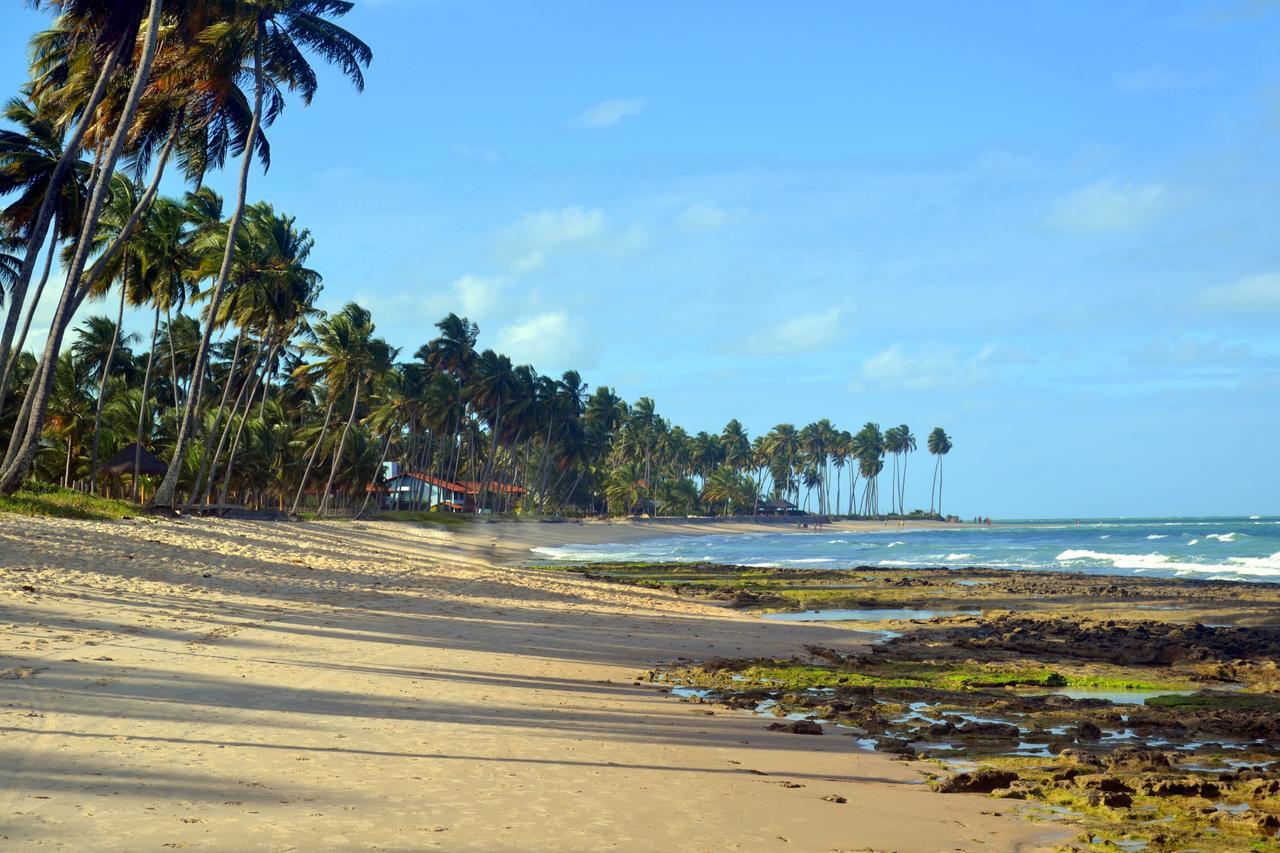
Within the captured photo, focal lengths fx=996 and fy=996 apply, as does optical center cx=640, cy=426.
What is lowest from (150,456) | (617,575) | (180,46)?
(617,575)

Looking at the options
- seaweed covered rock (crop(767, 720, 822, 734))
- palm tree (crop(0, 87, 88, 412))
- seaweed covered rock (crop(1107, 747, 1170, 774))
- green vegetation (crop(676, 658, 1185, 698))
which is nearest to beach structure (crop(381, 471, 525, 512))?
palm tree (crop(0, 87, 88, 412))

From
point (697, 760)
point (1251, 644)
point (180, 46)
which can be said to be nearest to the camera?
point (697, 760)

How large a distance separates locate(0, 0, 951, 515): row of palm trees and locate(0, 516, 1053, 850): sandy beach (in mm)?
14264

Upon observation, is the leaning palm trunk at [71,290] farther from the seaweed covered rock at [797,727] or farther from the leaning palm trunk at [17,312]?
the seaweed covered rock at [797,727]

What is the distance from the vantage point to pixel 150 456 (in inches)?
1622

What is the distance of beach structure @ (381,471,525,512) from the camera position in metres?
92.0

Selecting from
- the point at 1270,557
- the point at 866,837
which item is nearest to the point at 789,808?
the point at 866,837

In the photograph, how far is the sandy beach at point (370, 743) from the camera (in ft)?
18.4

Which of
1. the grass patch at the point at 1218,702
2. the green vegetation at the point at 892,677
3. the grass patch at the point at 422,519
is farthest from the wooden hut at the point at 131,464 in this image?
the grass patch at the point at 1218,702

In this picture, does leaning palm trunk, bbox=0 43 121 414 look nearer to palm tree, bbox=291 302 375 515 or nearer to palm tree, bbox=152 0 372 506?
palm tree, bbox=152 0 372 506

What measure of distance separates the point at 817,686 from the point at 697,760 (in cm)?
526

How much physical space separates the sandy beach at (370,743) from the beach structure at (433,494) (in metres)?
75.9

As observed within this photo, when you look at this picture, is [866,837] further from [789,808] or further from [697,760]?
[697,760]

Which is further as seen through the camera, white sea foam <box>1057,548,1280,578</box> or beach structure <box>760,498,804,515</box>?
beach structure <box>760,498,804,515</box>
